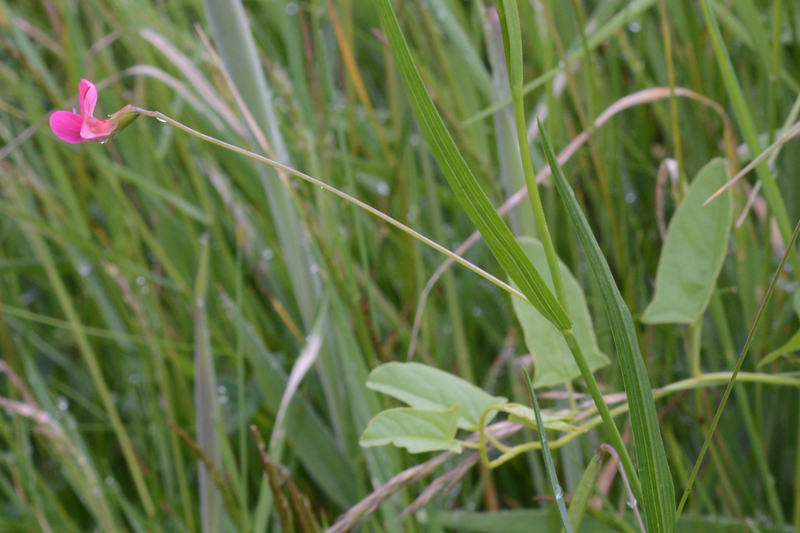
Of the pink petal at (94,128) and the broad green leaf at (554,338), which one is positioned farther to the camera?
the broad green leaf at (554,338)

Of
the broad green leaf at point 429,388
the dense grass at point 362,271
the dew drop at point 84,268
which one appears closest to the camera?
the broad green leaf at point 429,388

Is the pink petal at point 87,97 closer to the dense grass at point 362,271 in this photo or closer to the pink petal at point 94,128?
the pink petal at point 94,128

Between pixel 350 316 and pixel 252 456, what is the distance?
8.7 inches

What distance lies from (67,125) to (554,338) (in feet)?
0.84

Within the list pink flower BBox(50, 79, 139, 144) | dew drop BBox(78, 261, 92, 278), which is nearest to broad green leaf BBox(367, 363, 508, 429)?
pink flower BBox(50, 79, 139, 144)

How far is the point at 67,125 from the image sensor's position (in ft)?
0.68

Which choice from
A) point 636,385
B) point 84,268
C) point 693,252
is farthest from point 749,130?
point 84,268

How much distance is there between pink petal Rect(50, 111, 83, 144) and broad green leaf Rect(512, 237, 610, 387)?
22 cm

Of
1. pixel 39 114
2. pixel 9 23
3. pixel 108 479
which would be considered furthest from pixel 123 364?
pixel 9 23

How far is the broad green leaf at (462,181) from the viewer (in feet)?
0.61

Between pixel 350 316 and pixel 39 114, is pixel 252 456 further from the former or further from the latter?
pixel 39 114

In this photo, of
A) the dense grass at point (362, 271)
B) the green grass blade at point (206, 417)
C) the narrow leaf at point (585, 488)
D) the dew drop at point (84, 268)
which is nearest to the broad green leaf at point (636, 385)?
the narrow leaf at point (585, 488)

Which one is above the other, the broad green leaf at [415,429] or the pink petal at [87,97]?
the pink petal at [87,97]

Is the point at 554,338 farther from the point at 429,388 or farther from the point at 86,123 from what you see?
the point at 86,123
